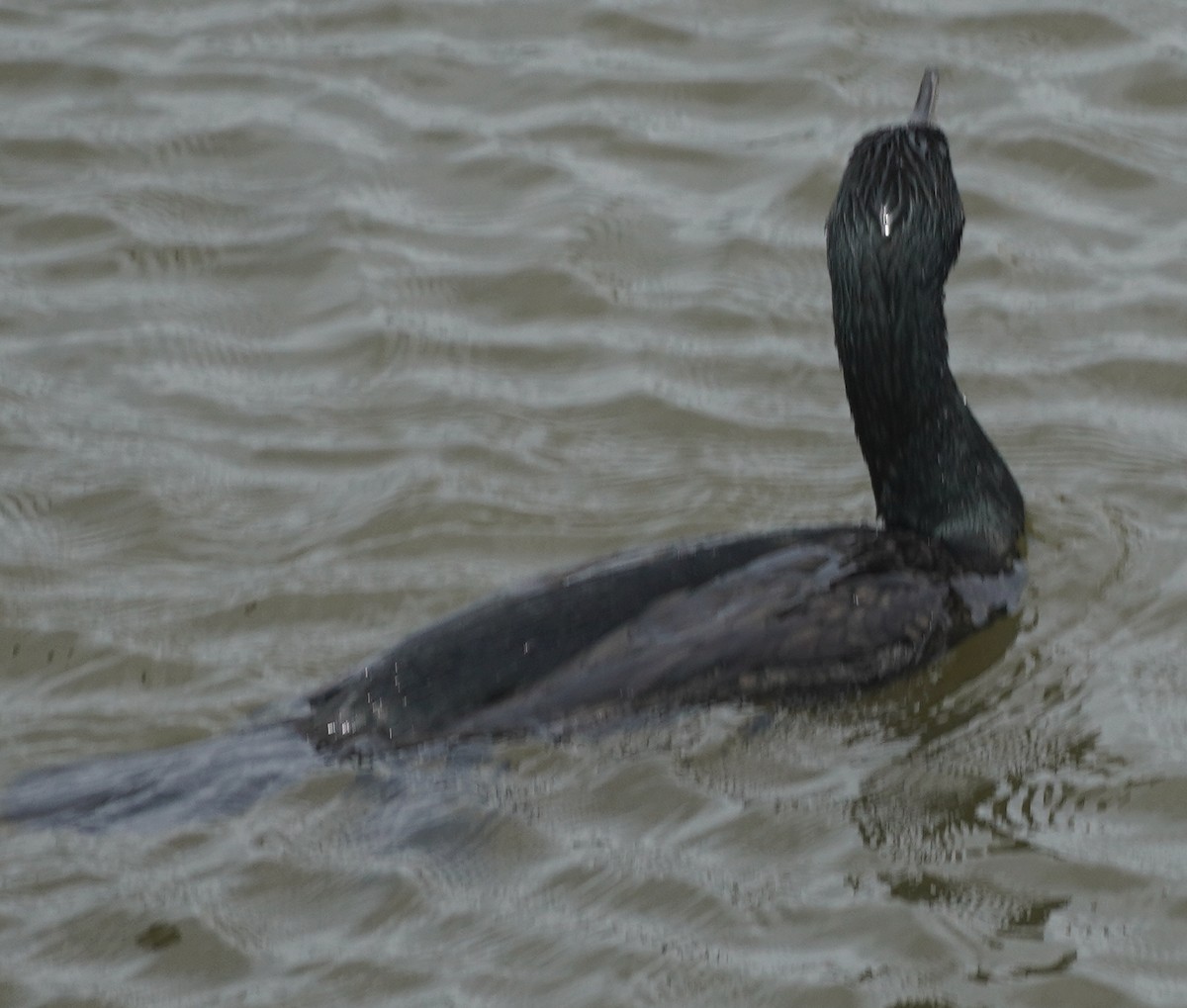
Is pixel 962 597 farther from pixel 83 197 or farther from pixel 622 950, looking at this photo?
pixel 83 197

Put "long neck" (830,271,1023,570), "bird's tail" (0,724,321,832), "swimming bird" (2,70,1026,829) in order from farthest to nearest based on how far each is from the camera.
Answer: "long neck" (830,271,1023,570) → "swimming bird" (2,70,1026,829) → "bird's tail" (0,724,321,832)

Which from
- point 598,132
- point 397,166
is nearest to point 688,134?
point 598,132

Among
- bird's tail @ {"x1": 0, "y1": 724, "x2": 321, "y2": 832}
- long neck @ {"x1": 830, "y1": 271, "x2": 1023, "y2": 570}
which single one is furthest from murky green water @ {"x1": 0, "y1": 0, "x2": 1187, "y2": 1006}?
long neck @ {"x1": 830, "y1": 271, "x2": 1023, "y2": 570}

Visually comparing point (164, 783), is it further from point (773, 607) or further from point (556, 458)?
point (556, 458)

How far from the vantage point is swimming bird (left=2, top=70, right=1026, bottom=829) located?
5973 mm

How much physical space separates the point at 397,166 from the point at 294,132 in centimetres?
52

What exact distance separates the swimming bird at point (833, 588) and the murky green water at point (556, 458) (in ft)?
0.38

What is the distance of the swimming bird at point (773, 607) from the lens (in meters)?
5.97

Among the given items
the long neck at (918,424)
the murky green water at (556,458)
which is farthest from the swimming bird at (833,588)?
the murky green water at (556,458)

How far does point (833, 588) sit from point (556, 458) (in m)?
1.59

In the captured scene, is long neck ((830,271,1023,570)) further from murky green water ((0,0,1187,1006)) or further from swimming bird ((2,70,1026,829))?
murky green water ((0,0,1187,1006))

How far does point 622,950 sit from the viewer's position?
17.5ft

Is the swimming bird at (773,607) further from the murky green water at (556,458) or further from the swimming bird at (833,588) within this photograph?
the murky green water at (556,458)

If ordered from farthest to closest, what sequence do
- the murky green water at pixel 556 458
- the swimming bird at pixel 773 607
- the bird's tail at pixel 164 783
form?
the swimming bird at pixel 773 607, the bird's tail at pixel 164 783, the murky green water at pixel 556 458
